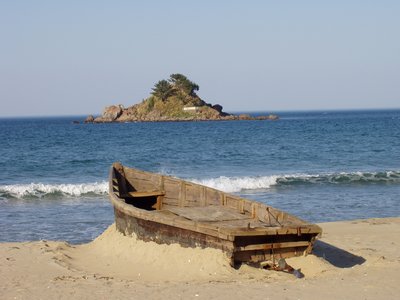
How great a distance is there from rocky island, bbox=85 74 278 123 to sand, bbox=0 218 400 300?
95.8 m

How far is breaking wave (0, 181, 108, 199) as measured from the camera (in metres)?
23.0

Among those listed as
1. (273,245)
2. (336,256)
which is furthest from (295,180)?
(273,245)

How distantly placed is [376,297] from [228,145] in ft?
134

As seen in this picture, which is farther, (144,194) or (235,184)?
(235,184)

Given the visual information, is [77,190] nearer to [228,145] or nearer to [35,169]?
[35,169]

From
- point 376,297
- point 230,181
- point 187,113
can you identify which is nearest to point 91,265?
point 376,297

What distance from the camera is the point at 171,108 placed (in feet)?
365

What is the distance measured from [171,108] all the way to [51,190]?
87.7m

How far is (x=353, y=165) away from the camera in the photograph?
3269 cm

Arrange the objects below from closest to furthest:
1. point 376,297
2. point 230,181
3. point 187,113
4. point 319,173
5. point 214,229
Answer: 1. point 376,297
2. point 214,229
3. point 230,181
4. point 319,173
5. point 187,113

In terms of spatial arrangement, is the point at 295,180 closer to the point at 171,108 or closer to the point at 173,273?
the point at 173,273

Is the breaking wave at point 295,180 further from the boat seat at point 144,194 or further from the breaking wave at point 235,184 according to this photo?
the boat seat at point 144,194

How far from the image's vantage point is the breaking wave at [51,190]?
23.0 meters

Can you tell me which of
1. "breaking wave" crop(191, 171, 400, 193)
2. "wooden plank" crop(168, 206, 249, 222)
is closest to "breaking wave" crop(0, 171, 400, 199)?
"breaking wave" crop(191, 171, 400, 193)
